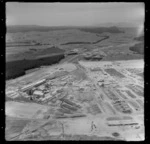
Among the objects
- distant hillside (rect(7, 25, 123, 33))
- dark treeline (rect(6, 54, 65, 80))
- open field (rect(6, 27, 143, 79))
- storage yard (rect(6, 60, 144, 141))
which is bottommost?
storage yard (rect(6, 60, 144, 141))

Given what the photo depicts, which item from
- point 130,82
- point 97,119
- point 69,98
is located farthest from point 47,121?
point 130,82

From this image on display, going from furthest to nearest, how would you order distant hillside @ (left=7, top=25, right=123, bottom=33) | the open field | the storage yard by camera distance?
the open field → distant hillside @ (left=7, top=25, right=123, bottom=33) → the storage yard

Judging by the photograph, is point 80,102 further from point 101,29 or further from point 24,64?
point 101,29

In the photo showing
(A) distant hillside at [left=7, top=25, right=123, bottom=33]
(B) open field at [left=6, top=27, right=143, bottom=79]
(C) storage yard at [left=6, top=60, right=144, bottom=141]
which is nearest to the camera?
(C) storage yard at [left=6, top=60, right=144, bottom=141]

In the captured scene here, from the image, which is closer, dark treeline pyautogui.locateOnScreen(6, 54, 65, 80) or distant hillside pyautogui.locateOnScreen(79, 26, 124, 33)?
dark treeline pyautogui.locateOnScreen(6, 54, 65, 80)

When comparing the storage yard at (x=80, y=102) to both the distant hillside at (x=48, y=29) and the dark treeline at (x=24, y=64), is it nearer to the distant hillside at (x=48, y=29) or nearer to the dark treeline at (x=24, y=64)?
the dark treeline at (x=24, y=64)

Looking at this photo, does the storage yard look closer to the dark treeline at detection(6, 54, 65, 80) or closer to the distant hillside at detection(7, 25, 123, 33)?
the dark treeline at detection(6, 54, 65, 80)

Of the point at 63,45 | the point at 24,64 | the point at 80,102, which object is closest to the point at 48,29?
the point at 63,45

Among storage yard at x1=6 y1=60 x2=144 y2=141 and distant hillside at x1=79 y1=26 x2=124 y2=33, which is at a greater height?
distant hillside at x1=79 y1=26 x2=124 y2=33
